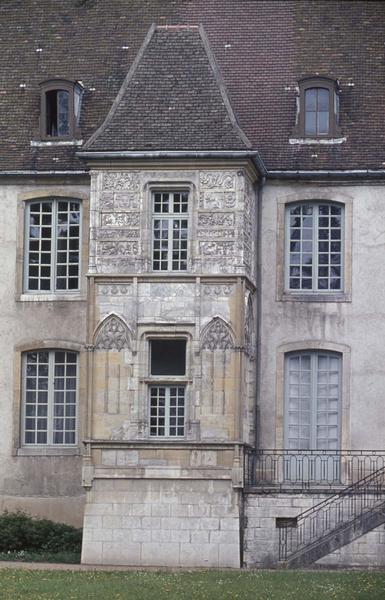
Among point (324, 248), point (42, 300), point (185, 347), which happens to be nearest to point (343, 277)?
point (324, 248)

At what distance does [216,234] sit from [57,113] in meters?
5.85

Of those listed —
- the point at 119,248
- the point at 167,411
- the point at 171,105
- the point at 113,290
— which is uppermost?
the point at 171,105

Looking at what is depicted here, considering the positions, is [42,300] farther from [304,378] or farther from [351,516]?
[351,516]

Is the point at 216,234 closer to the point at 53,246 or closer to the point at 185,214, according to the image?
the point at 185,214

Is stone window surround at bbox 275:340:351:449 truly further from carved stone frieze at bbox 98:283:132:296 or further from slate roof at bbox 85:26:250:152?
slate roof at bbox 85:26:250:152

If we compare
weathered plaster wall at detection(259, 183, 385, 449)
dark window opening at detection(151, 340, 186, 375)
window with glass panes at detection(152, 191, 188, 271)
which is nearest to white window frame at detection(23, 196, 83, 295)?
window with glass panes at detection(152, 191, 188, 271)

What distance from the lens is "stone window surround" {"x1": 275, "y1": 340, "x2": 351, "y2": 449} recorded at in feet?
126

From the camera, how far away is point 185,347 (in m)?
37.2

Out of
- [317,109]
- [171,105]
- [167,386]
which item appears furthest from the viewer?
[317,109]

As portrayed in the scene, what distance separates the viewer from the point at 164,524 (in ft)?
118

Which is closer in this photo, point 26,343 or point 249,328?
point 249,328

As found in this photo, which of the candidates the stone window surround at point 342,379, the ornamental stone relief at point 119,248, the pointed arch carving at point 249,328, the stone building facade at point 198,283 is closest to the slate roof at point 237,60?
the stone building facade at point 198,283

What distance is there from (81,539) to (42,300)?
221 inches

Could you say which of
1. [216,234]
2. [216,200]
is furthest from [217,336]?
[216,200]
